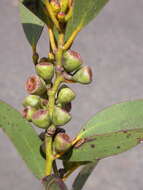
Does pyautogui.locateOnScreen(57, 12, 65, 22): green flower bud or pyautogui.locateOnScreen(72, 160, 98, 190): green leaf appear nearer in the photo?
pyautogui.locateOnScreen(57, 12, 65, 22): green flower bud

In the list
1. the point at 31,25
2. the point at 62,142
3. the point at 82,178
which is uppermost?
the point at 31,25

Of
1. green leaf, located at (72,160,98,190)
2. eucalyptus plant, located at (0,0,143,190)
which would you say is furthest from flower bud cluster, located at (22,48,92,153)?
green leaf, located at (72,160,98,190)

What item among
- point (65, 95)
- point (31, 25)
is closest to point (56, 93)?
point (65, 95)

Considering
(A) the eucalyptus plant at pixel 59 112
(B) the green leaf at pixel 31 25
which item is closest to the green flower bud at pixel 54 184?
(A) the eucalyptus plant at pixel 59 112

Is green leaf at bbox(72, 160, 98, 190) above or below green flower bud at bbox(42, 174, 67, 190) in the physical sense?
below

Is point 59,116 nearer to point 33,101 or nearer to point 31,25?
point 33,101

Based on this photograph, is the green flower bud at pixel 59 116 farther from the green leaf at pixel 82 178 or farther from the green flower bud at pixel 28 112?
the green leaf at pixel 82 178

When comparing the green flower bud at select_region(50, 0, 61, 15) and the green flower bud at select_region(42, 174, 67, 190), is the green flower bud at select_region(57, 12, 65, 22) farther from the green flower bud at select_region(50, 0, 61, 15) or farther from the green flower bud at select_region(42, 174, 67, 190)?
the green flower bud at select_region(42, 174, 67, 190)
